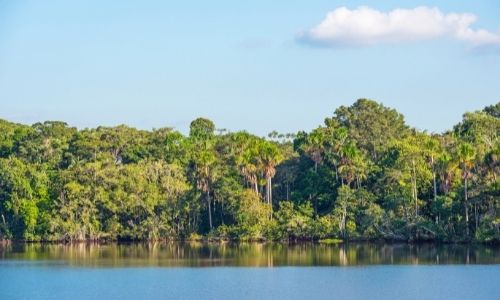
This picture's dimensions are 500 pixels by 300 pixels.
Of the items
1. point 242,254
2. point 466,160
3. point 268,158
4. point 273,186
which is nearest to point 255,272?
point 242,254

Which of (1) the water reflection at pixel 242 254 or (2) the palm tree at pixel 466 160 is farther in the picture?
(2) the palm tree at pixel 466 160

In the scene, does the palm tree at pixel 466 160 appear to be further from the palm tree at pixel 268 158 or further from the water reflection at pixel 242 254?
the palm tree at pixel 268 158

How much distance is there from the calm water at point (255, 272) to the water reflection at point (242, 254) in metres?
0.07

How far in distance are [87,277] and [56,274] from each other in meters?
2.56

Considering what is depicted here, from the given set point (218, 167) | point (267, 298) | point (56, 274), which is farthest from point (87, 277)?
point (218, 167)

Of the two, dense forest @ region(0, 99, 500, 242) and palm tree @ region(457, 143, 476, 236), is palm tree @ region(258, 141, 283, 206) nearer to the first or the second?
dense forest @ region(0, 99, 500, 242)

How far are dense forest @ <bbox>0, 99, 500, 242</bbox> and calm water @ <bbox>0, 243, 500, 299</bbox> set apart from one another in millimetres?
4167

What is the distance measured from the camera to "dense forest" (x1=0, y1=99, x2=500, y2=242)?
257ft

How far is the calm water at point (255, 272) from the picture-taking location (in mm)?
48688

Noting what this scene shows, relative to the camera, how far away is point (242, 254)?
71.9 m

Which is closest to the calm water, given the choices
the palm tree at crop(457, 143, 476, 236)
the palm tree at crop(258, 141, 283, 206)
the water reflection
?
the water reflection

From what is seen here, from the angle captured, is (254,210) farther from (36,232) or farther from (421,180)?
(36,232)

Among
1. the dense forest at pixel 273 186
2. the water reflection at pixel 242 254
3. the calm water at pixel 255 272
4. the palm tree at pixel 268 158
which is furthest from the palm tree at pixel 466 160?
the palm tree at pixel 268 158

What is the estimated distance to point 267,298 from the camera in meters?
47.0
